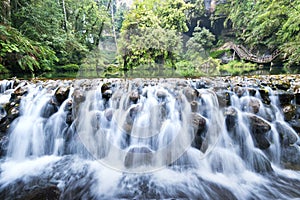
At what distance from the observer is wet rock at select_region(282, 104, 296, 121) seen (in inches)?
110

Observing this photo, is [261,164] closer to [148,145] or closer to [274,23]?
[148,145]

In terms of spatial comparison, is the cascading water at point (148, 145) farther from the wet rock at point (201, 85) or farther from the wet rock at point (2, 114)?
the wet rock at point (201, 85)

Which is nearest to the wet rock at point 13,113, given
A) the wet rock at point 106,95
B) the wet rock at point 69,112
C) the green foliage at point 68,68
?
the wet rock at point 69,112

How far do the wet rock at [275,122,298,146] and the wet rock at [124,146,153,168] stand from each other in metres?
2.01

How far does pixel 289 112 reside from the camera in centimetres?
283

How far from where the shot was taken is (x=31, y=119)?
2.89 metres

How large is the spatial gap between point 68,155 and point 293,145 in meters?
3.37

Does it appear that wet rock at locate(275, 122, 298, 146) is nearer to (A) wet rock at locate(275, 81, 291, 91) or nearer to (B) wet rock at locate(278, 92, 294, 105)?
(B) wet rock at locate(278, 92, 294, 105)

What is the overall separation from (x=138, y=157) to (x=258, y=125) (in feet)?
6.24

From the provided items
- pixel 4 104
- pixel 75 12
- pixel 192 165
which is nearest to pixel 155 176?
pixel 192 165

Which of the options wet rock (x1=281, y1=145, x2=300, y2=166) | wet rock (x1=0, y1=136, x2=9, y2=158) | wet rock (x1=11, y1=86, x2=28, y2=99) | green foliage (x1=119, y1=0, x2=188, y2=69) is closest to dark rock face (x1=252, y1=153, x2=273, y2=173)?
wet rock (x1=281, y1=145, x2=300, y2=166)

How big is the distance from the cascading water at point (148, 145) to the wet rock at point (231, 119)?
0.02m

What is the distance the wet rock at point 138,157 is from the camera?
225 centimetres

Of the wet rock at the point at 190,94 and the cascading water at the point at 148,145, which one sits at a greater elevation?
the wet rock at the point at 190,94
